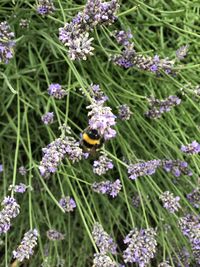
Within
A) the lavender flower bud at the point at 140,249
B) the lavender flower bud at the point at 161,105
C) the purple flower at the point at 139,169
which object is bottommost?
the lavender flower bud at the point at 140,249

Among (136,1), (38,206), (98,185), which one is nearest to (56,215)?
(38,206)

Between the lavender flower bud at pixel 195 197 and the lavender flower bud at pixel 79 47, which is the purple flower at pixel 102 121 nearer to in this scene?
the lavender flower bud at pixel 79 47

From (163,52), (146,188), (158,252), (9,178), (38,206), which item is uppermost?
(163,52)

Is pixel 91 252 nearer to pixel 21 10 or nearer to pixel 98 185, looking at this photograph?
pixel 98 185

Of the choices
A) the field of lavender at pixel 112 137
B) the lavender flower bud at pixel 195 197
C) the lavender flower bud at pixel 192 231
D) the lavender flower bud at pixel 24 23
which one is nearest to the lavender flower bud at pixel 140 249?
the field of lavender at pixel 112 137

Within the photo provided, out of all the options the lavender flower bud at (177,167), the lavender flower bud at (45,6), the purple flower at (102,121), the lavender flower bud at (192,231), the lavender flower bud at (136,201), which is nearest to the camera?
the purple flower at (102,121)

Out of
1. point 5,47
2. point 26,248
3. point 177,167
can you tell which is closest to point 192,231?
point 177,167

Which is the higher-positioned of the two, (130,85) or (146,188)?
Result: (130,85)

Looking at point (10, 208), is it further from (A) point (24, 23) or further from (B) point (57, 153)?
(A) point (24, 23)

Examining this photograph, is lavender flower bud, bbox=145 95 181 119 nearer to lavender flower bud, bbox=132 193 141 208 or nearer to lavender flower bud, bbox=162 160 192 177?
lavender flower bud, bbox=162 160 192 177
